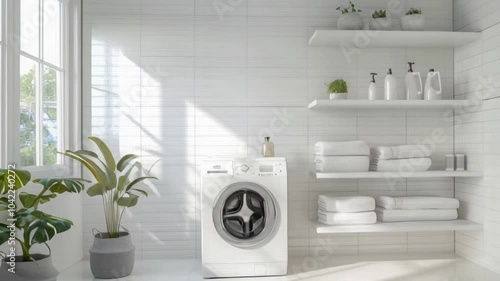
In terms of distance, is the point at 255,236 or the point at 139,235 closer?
the point at 255,236

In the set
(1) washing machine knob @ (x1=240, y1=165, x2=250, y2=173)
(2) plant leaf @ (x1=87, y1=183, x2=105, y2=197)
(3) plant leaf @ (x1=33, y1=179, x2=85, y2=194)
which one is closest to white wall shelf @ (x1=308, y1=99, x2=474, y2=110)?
(1) washing machine knob @ (x1=240, y1=165, x2=250, y2=173)

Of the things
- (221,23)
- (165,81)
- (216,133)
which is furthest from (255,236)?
(221,23)

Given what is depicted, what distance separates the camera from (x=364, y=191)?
360 centimetres

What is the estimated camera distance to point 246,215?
3.05m

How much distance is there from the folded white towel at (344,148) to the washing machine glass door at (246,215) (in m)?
0.57

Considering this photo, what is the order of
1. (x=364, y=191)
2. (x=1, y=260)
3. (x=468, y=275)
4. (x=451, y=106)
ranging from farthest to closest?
(x=364, y=191) < (x=451, y=106) < (x=468, y=275) < (x=1, y=260)

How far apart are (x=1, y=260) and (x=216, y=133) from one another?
1.75 m

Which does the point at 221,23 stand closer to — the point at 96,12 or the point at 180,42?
the point at 180,42

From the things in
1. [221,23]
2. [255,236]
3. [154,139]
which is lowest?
[255,236]

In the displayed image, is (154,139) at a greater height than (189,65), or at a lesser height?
lesser

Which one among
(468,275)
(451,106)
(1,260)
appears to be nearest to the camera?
(1,260)

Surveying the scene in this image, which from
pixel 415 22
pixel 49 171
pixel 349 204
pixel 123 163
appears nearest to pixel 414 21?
pixel 415 22

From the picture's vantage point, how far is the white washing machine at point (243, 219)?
3002 millimetres

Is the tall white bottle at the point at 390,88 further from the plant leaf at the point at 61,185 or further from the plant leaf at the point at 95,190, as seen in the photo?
the plant leaf at the point at 61,185
